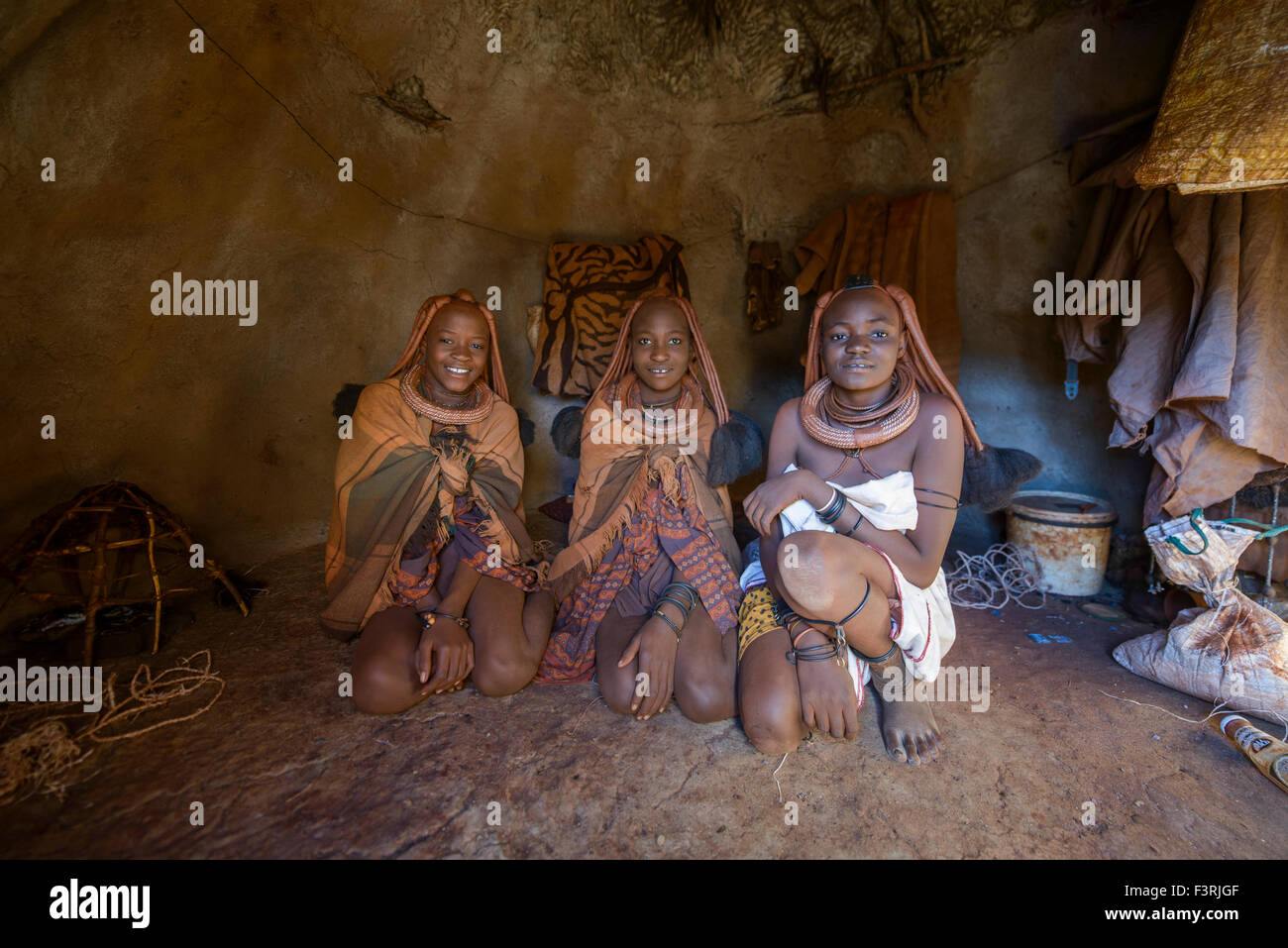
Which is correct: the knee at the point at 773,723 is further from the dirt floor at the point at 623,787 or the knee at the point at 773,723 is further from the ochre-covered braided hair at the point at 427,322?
the ochre-covered braided hair at the point at 427,322

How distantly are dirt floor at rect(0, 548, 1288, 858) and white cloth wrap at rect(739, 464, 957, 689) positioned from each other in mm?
289

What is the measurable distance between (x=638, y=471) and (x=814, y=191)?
3.28 m

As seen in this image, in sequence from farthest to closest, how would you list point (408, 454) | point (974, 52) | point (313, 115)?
point (974, 52), point (313, 115), point (408, 454)

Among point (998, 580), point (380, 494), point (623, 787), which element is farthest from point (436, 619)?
point (998, 580)

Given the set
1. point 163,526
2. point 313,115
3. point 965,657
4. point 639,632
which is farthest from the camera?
point 313,115

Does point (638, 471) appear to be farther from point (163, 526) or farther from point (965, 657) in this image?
point (163, 526)

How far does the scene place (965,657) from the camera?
2.84 meters

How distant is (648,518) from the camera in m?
2.66

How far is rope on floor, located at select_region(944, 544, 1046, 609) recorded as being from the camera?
348 centimetres

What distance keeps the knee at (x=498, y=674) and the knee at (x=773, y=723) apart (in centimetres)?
91

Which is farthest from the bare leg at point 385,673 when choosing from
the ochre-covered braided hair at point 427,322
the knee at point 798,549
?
the knee at point 798,549

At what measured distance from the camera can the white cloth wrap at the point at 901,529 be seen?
216 centimetres

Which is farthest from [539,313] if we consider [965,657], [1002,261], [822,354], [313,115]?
[965,657]

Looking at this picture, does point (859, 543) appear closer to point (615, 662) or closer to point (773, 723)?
point (773, 723)
